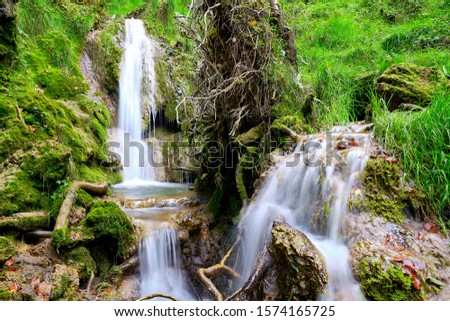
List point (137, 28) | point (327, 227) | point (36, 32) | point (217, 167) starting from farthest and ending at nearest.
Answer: point (137, 28) → point (36, 32) → point (217, 167) → point (327, 227)

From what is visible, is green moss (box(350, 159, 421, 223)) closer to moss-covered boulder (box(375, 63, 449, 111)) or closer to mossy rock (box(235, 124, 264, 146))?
moss-covered boulder (box(375, 63, 449, 111))

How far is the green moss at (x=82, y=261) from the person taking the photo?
3618 millimetres

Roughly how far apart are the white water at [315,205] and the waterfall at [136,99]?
499 centimetres

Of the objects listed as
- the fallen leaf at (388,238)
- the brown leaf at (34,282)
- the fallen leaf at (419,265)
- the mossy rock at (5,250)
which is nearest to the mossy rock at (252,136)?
the fallen leaf at (388,238)

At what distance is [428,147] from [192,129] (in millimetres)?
3314

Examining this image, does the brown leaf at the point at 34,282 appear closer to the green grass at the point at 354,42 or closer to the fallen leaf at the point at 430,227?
the fallen leaf at the point at 430,227

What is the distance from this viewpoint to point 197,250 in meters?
4.64

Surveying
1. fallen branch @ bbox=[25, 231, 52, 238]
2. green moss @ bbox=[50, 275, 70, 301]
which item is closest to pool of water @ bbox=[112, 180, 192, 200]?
fallen branch @ bbox=[25, 231, 52, 238]

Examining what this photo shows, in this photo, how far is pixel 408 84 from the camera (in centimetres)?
409

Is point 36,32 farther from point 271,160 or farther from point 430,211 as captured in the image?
point 430,211

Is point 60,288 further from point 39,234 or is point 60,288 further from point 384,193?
point 384,193

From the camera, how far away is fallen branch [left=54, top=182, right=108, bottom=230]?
397 centimetres

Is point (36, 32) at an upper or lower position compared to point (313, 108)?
upper
